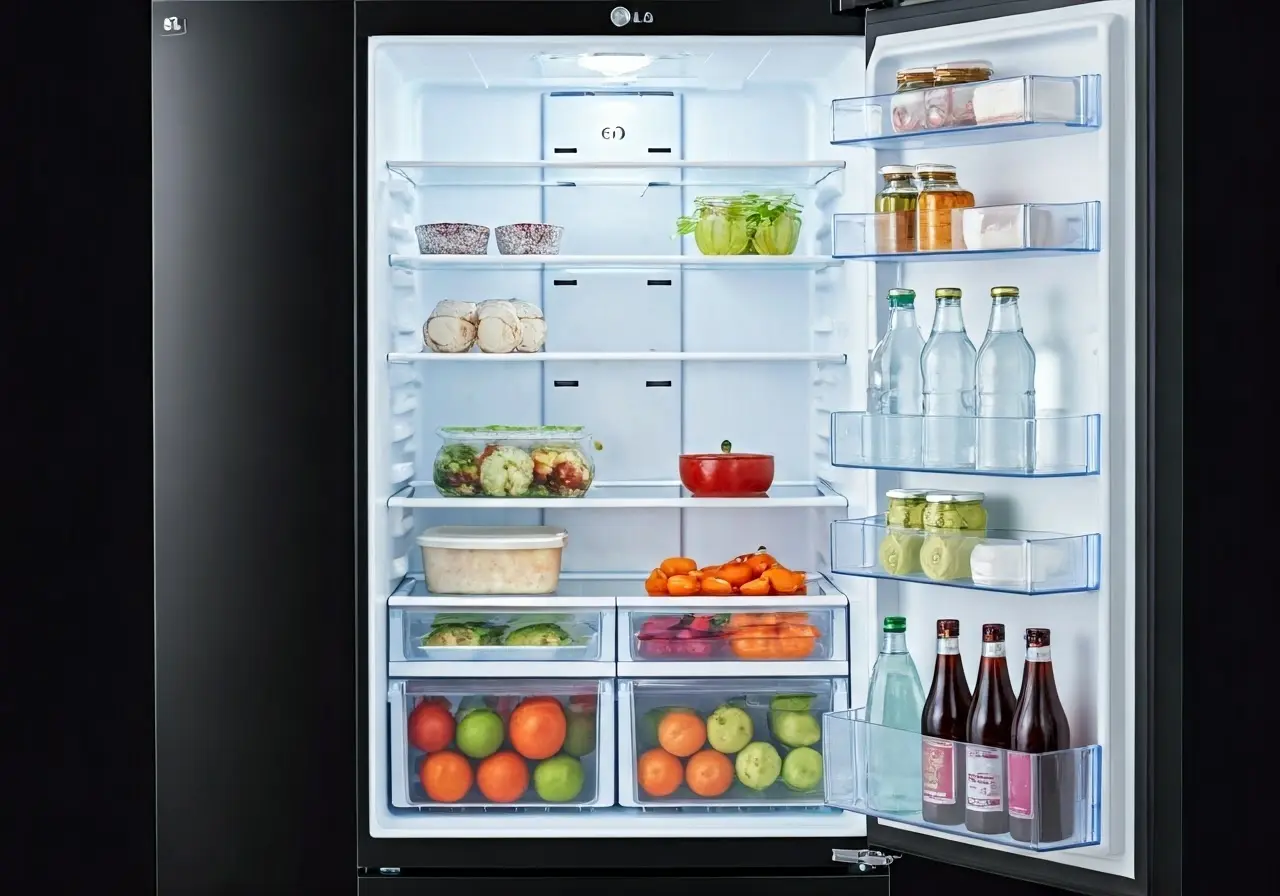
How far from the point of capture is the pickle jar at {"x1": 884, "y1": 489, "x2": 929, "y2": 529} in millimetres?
2252

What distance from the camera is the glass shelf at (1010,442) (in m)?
2.11

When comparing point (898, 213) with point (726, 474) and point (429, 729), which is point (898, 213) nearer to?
point (726, 474)

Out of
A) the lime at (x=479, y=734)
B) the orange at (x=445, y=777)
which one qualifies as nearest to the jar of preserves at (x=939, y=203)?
the lime at (x=479, y=734)

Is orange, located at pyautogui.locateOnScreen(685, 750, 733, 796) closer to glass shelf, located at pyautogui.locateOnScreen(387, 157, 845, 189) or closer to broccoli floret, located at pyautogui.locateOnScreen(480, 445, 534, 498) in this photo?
broccoli floret, located at pyautogui.locateOnScreen(480, 445, 534, 498)

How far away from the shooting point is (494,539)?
2.61 metres

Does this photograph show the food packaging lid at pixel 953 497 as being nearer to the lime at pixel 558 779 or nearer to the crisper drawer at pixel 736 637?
the crisper drawer at pixel 736 637

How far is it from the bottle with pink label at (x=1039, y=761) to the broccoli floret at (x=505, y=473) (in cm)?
109

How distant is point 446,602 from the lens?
8.24ft

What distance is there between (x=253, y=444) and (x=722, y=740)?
1139 millimetres

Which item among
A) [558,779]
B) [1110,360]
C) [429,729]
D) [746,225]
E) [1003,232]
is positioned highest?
[746,225]

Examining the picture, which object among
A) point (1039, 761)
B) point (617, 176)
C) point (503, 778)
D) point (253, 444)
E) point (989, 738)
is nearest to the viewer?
point (1039, 761)

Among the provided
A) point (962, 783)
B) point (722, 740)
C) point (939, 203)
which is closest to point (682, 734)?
point (722, 740)

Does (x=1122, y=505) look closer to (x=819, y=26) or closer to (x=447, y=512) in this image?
(x=819, y=26)
